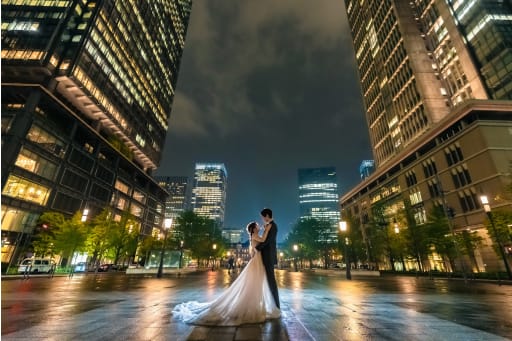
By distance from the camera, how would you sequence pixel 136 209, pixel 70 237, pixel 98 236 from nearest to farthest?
pixel 70 237 < pixel 98 236 < pixel 136 209

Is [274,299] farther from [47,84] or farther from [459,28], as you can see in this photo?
[459,28]

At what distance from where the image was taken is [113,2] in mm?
58375

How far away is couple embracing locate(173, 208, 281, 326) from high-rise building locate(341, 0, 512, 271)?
977 inches

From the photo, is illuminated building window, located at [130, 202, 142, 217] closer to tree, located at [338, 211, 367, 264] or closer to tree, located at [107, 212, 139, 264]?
tree, located at [107, 212, 139, 264]

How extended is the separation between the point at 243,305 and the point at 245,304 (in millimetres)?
58

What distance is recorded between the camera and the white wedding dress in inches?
232

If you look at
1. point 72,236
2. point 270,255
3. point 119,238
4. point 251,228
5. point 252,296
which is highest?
point 119,238

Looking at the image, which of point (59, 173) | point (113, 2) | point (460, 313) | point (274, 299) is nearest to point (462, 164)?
point (460, 313)

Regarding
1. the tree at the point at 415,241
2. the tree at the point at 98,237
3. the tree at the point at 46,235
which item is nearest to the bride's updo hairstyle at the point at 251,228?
the tree at the point at 415,241

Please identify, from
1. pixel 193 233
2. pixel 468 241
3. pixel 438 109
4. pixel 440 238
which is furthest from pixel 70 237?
pixel 438 109

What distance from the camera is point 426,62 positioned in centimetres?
6128

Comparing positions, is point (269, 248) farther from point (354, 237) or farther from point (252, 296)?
point (354, 237)

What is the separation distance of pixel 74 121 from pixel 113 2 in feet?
107

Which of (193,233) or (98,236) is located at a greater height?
(193,233)
